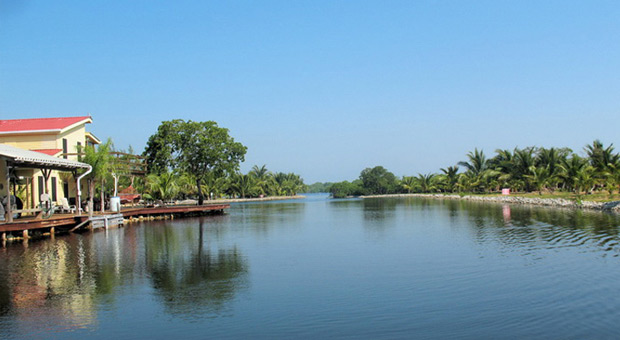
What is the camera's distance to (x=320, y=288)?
1126cm

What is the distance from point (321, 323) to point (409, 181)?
9288 centimetres

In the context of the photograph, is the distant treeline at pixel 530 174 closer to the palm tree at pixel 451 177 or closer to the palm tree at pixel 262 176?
the palm tree at pixel 451 177

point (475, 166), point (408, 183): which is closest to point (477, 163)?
point (475, 166)

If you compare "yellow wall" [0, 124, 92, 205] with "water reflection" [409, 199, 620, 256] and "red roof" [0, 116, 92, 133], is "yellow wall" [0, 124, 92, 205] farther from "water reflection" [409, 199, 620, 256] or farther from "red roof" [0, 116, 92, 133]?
"water reflection" [409, 199, 620, 256]

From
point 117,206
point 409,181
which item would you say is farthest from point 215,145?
point 409,181

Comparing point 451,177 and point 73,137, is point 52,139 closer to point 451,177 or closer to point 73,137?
point 73,137

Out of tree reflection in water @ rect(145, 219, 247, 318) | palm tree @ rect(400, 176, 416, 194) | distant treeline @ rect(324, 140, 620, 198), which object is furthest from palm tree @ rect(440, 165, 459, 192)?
tree reflection in water @ rect(145, 219, 247, 318)

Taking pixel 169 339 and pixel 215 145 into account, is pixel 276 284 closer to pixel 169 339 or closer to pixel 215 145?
pixel 169 339

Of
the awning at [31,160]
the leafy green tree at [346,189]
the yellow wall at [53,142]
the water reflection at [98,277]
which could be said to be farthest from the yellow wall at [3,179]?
the leafy green tree at [346,189]

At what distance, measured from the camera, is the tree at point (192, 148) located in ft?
150

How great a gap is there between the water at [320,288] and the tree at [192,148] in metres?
26.4

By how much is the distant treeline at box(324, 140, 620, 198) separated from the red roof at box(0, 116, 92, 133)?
37782mm

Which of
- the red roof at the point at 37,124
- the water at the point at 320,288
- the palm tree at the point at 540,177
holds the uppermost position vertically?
the red roof at the point at 37,124

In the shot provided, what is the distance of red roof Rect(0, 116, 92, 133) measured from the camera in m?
30.3
